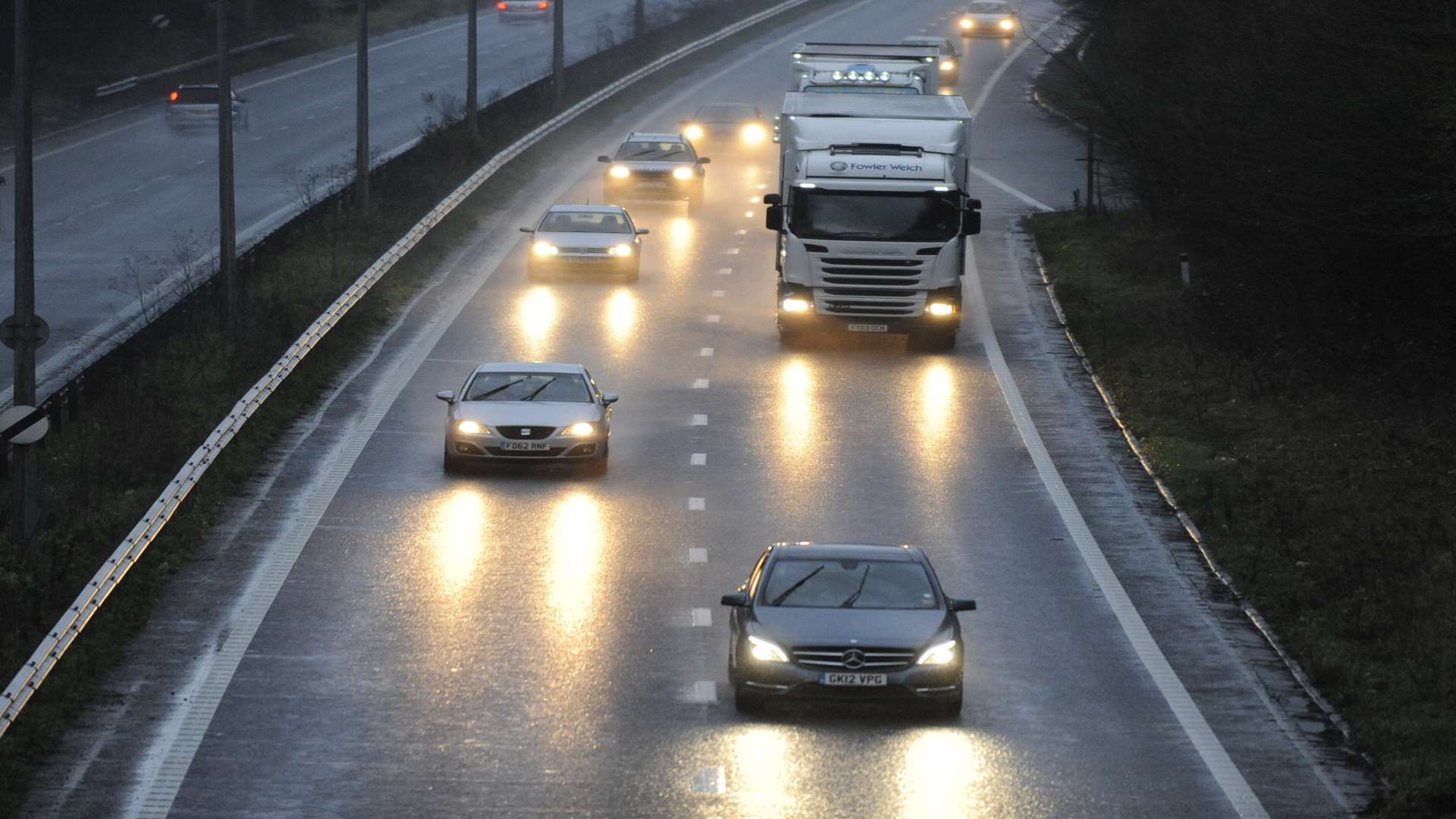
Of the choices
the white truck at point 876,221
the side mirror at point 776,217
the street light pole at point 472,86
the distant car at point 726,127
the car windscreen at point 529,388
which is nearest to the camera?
the car windscreen at point 529,388

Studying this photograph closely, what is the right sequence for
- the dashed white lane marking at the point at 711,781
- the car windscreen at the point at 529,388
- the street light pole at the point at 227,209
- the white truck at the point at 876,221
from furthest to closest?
the white truck at the point at 876,221 → the street light pole at the point at 227,209 → the car windscreen at the point at 529,388 → the dashed white lane marking at the point at 711,781

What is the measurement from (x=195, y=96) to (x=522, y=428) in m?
45.8

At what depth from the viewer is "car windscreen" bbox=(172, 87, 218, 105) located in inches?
2653

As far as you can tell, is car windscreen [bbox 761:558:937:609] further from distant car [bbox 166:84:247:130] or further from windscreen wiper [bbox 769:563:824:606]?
distant car [bbox 166:84:247:130]

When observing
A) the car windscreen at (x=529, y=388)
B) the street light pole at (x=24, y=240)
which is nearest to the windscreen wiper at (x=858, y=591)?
the street light pole at (x=24, y=240)

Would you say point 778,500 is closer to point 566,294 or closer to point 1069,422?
point 1069,422

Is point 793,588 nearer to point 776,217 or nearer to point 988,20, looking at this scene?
point 776,217

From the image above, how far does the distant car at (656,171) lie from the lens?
5038 centimetres

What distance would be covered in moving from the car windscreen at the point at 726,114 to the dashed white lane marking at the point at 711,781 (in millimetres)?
47545

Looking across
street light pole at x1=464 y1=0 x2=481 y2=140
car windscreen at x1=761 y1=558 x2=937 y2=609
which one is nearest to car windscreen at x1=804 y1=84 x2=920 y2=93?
street light pole at x1=464 y1=0 x2=481 y2=140

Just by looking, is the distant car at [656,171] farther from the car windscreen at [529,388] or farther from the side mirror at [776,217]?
the car windscreen at [529,388]

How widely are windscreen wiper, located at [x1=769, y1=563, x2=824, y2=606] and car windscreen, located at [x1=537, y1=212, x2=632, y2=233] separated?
25243 millimetres

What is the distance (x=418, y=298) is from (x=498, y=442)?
1365 centimetres

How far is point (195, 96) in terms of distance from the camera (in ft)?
222
